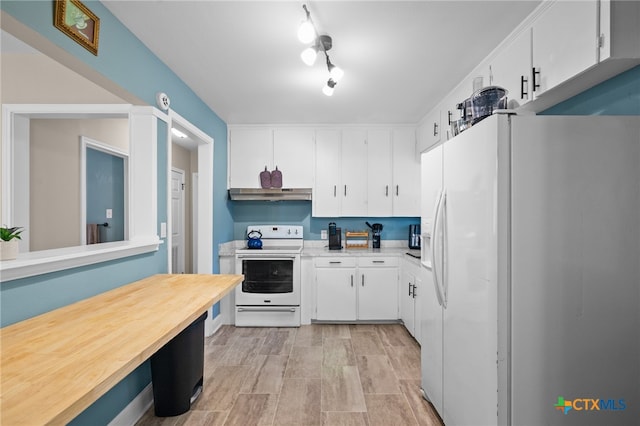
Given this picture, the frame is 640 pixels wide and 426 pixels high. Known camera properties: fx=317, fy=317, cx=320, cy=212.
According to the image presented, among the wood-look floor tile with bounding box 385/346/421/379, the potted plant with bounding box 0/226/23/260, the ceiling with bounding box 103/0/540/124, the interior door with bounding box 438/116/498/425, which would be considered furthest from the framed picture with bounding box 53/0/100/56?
the wood-look floor tile with bounding box 385/346/421/379

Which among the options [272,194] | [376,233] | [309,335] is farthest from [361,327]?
[272,194]

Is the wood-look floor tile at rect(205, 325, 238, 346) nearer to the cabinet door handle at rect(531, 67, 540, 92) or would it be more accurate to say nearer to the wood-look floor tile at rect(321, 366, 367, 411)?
the wood-look floor tile at rect(321, 366, 367, 411)

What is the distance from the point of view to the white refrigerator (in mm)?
1383

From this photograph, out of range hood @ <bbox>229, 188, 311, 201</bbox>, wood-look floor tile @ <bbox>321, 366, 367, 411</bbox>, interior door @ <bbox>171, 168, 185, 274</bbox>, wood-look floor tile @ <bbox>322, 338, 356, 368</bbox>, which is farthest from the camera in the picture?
interior door @ <bbox>171, 168, 185, 274</bbox>

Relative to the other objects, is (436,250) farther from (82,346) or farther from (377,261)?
(377,261)

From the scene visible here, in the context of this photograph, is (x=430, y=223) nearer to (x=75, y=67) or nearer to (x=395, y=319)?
(x=395, y=319)

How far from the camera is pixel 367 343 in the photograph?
3303mm

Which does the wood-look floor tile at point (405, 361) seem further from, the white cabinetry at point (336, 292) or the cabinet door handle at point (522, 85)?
the cabinet door handle at point (522, 85)

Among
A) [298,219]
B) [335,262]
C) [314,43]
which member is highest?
[314,43]

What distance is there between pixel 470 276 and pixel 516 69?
53.5 inches

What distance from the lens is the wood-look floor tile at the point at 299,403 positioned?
6.77 ft

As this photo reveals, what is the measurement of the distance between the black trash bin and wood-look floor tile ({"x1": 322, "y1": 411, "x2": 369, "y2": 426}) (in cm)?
95

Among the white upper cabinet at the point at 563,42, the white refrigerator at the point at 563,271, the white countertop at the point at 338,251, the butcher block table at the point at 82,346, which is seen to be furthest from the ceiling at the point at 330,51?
the white countertop at the point at 338,251

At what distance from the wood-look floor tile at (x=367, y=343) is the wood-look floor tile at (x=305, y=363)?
0.39 meters
